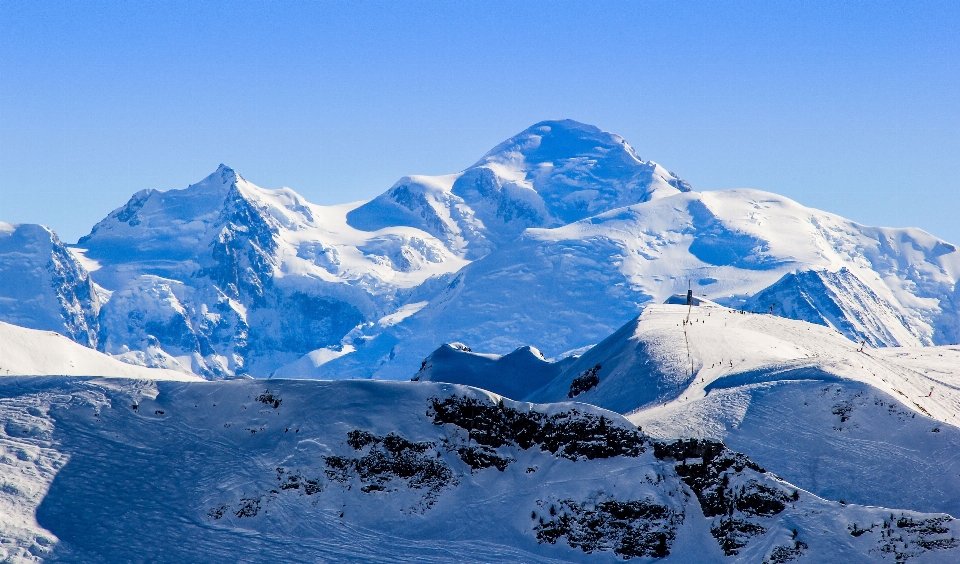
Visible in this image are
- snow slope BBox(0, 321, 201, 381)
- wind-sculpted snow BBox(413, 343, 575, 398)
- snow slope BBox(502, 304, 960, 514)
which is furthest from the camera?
wind-sculpted snow BBox(413, 343, 575, 398)

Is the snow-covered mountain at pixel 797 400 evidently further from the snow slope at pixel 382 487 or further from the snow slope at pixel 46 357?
the snow slope at pixel 46 357

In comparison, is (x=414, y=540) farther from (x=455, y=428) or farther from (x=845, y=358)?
(x=845, y=358)

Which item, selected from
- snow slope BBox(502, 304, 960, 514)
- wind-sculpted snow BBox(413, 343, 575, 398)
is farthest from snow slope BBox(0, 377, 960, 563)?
wind-sculpted snow BBox(413, 343, 575, 398)

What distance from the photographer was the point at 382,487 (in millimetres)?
42219

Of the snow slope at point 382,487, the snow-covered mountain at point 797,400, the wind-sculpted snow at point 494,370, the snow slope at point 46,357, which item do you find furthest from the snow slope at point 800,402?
the snow slope at point 46,357

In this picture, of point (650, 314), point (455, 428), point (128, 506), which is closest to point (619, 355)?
point (650, 314)

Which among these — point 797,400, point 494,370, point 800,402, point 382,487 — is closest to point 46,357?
point 494,370

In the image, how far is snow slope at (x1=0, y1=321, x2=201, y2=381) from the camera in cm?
8044

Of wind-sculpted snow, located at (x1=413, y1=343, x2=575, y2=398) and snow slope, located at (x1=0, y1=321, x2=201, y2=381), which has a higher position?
snow slope, located at (x1=0, y1=321, x2=201, y2=381)

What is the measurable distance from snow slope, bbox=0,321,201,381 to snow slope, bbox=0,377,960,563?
113ft

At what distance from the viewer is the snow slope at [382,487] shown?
1512 inches

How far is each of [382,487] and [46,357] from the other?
52597 millimetres

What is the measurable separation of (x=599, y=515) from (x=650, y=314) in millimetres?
52578

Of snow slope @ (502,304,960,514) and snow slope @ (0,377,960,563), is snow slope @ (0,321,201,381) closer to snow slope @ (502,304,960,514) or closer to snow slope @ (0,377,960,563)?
snow slope @ (502,304,960,514)
